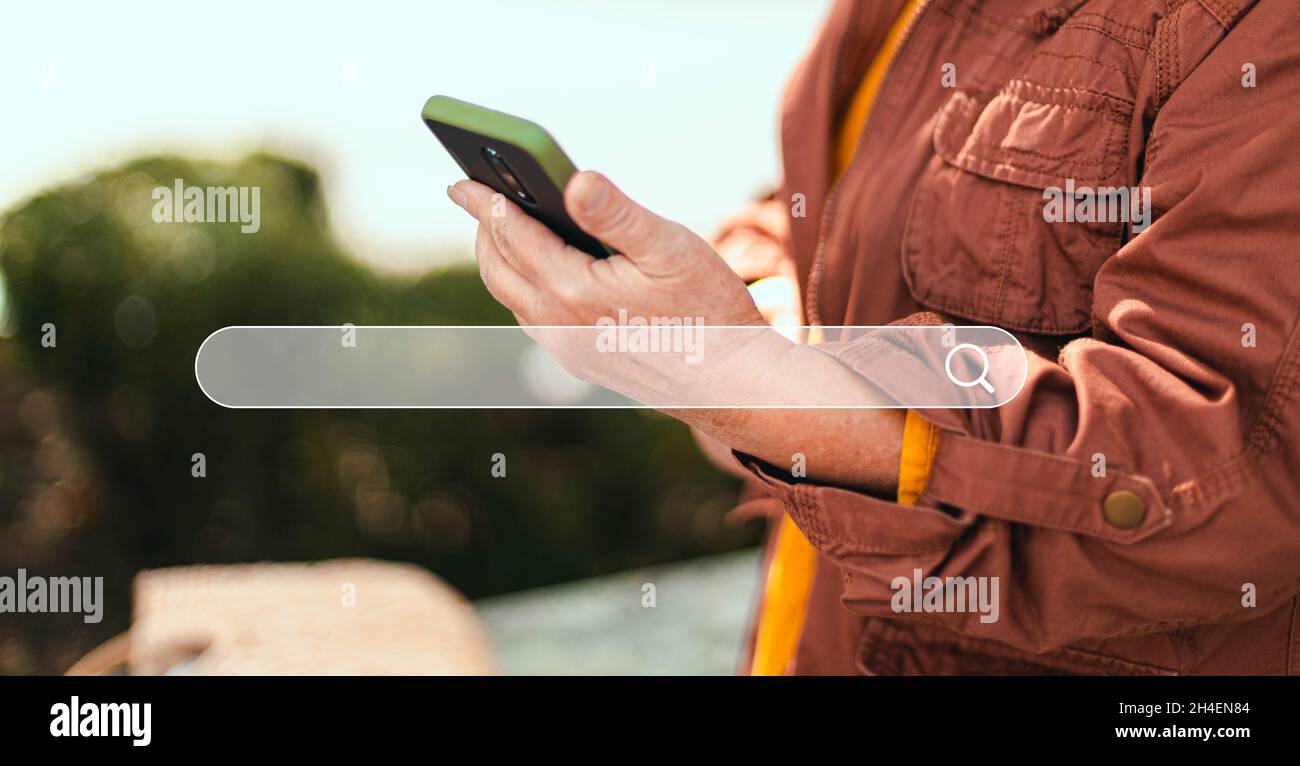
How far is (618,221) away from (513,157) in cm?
13

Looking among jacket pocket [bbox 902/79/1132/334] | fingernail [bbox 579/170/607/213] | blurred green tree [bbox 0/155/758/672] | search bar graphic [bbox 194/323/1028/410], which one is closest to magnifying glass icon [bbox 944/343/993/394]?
search bar graphic [bbox 194/323/1028/410]

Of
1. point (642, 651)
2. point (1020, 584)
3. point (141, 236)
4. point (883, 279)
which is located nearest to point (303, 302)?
point (141, 236)

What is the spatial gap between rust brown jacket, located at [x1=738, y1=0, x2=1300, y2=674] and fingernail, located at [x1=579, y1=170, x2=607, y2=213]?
1.26 ft

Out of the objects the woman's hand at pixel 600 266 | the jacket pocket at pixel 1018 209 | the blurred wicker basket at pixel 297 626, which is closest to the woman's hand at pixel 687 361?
the woman's hand at pixel 600 266

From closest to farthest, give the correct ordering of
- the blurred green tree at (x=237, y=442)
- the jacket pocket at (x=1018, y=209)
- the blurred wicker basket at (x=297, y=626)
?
the jacket pocket at (x=1018, y=209) → the blurred wicker basket at (x=297, y=626) → the blurred green tree at (x=237, y=442)

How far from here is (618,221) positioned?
0.98 m

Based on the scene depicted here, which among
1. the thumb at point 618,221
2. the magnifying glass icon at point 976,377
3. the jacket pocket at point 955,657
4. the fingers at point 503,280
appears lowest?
the jacket pocket at point 955,657

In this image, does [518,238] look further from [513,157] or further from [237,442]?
[237,442]

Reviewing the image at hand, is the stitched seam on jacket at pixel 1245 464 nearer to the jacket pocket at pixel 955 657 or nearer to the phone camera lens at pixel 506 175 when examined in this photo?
the jacket pocket at pixel 955 657

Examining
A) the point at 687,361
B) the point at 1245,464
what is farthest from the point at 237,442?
the point at 1245,464

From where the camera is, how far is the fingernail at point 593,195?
0.96 m

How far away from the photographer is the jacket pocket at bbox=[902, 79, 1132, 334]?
46.5 inches

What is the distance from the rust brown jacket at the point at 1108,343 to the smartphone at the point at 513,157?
1.20 ft

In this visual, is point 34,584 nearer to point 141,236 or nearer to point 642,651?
point 141,236
